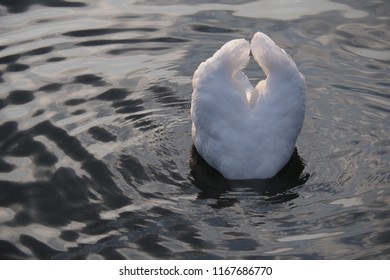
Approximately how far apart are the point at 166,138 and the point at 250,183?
1407 millimetres

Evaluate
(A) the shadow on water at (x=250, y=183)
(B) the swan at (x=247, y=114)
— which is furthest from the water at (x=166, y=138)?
(B) the swan at (x=247, y=114)

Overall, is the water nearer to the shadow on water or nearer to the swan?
the shadow on water

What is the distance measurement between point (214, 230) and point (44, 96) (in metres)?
3.81

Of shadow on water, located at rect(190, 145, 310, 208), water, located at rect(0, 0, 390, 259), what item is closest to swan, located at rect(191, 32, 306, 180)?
shadow on water, located at rect(190, 145, 310, 208)

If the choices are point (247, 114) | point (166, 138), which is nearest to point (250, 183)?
point (247, 114)

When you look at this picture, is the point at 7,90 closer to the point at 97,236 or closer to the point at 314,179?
the point at 97,236

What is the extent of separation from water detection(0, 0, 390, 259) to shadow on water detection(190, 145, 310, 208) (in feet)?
0.07

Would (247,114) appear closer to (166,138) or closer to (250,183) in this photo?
(250,183)

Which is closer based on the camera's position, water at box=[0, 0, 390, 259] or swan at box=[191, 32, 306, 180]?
water at box=[0, 0, 390, 259]

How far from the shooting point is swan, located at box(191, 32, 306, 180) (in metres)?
8.52

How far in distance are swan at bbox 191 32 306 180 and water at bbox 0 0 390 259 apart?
0.29m

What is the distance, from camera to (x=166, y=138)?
959 centimetres

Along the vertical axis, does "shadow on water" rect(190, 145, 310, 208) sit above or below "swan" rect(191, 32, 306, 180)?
below

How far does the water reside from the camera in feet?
25.2
